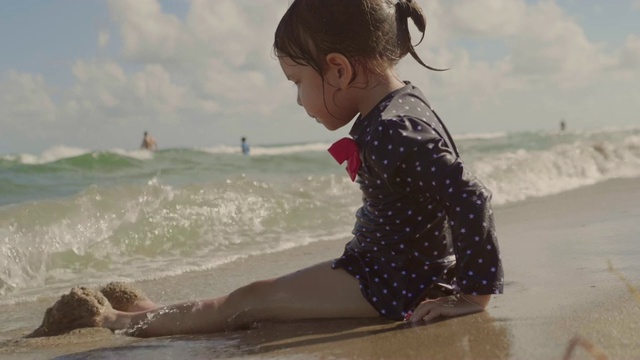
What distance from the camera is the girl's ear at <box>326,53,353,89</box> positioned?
9.30 feet

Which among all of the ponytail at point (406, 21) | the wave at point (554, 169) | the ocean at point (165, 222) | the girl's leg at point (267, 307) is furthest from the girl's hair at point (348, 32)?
the wave at point (554, 169)

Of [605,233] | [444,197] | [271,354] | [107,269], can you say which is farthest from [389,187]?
[107,269]

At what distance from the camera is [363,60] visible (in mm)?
2869

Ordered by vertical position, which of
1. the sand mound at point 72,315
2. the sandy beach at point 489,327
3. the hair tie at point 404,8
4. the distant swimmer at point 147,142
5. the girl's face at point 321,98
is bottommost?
the sandy beach at point 489,327

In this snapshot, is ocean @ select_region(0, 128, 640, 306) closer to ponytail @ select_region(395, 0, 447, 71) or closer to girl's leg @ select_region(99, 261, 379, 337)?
girl's leg @ select_region(99, 261, 379, 337)

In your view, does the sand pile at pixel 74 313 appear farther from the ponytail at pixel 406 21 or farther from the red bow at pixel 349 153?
the ponytail at pixel 406 21

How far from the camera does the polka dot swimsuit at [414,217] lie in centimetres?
253

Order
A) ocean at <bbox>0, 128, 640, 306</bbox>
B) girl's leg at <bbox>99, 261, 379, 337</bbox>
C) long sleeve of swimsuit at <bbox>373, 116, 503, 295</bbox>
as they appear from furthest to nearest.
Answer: ocean at <bbox>0, 128, 640, 306</bbox>
girl's leg at <bbox>99, 261, 379, 337</bbox>
long sleeve of swimsuit at <bbox>373, 116, 503, 295</bbox>

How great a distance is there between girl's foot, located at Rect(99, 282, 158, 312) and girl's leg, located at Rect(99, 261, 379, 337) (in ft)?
0.54

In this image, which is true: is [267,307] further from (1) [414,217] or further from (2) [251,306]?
(1) [414,217]

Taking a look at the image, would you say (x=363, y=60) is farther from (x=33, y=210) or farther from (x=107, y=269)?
(x=33, y=210)

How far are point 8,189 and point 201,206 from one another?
176 inches

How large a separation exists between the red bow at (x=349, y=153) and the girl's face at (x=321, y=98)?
7.1 inches

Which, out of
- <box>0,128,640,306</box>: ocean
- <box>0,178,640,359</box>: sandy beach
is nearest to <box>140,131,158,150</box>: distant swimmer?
<box>0,128,640,306</box>: ocean
